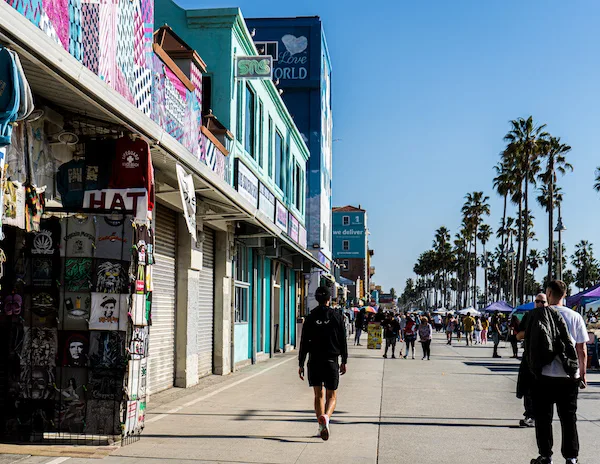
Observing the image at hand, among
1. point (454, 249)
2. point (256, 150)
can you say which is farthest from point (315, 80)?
point (454, 249)

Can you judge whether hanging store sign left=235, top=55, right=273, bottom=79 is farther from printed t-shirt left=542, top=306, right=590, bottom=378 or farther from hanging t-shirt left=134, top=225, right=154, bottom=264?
printed t-shirt left=542, top=306, right=590, bottom=378

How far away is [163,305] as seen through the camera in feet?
45.5

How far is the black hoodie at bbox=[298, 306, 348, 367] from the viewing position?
924 cm

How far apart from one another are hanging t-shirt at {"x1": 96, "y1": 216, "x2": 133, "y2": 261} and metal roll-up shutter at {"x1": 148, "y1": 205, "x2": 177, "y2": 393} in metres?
4.60

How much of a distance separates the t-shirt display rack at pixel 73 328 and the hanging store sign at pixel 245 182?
31.2 feet

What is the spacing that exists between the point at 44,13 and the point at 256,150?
14.8 meters

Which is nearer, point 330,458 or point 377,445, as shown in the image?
point 330,458

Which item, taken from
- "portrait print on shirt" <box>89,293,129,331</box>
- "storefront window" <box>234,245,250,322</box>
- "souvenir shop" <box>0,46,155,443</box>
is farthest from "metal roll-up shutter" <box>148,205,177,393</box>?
"storefront window" <box>234,245,250,322</box>

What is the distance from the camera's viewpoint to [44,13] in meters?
7.45

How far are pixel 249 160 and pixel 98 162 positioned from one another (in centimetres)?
1229

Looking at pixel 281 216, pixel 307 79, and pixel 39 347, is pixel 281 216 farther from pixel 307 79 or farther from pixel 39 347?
pixel 39 347

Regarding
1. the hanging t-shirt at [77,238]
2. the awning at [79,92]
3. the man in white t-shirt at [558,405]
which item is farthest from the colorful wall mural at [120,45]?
the man in white t-shirt at [558,405]

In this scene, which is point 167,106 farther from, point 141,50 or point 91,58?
point 91,58

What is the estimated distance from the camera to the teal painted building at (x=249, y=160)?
19.0m
